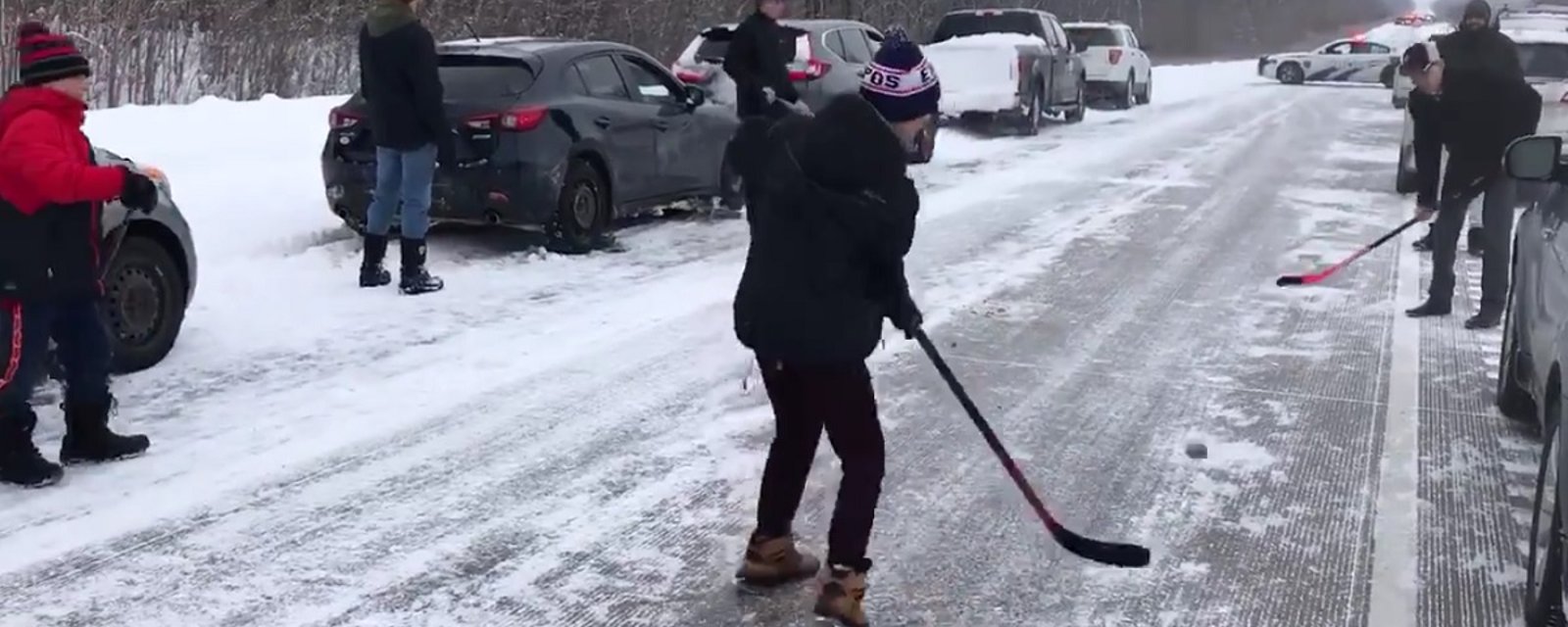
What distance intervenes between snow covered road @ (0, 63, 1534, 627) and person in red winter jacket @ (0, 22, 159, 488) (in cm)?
26

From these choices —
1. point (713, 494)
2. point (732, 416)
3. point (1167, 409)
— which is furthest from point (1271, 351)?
point (713, 494)

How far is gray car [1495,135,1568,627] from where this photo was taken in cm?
395

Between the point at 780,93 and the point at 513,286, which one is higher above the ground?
the point at 780,93

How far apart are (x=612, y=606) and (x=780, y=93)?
6967mm

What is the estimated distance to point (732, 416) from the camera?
6.38 metres

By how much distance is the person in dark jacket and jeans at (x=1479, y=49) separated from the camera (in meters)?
8.85

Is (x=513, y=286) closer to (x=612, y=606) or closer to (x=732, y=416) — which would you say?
(x=732, y=416)

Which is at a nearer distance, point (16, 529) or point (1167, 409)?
point (16, 529)

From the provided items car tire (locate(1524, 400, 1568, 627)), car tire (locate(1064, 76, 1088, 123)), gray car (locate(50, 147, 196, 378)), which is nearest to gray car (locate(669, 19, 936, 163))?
car tire (locate(1064, 76, 1088, 123))

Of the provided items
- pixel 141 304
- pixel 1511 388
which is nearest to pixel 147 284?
pixel 141 304

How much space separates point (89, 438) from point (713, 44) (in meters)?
10.8

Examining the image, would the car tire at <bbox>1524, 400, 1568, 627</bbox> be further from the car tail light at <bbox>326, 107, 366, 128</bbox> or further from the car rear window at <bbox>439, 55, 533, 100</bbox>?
the car tail light at <bbox>326, 107, 366, 128</bbox>

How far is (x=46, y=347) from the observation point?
5320 mm

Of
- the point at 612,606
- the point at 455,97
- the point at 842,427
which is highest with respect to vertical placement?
the point at 455,97
